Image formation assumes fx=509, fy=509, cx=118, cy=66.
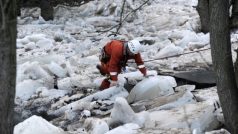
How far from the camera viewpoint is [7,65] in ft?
12.1

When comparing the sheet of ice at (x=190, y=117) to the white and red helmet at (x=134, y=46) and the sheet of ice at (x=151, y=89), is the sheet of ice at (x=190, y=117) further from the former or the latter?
the white and red helmet at (x=134, y=46)

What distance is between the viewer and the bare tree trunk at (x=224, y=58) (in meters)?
4.38

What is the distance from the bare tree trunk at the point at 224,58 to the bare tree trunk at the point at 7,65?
1766 mm

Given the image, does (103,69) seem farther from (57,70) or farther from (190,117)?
(190,117)

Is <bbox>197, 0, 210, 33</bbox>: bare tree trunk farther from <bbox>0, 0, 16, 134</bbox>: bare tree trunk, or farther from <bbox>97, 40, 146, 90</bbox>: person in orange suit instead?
<bbox>0, 0, 16, 134</bbox>: bare tree trunk

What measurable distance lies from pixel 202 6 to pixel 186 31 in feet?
2.46

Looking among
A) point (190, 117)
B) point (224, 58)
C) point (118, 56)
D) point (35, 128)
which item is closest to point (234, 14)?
point (224, 58)

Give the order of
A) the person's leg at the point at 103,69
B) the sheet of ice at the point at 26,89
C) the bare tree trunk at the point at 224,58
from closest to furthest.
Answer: the bare tree trunk at the point at 224,58 → the sheet of ice at the point at 26,89 → the person's leg at the point at 103,69

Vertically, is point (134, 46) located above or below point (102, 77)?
above

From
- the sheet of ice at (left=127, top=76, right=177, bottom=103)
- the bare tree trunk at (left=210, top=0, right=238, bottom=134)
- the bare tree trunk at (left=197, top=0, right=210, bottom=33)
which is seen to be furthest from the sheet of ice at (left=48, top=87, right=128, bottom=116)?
the bare tree trunk at (left=197, top=0, right=210, bottom=33)

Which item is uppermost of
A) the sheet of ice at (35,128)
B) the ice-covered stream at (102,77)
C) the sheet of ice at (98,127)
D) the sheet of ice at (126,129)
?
the sheet of ice at (35,128)

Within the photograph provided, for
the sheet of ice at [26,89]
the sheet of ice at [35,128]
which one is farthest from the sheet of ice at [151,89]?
the sheet of ice at [35,128]

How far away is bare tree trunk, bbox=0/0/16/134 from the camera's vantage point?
3.53 meters

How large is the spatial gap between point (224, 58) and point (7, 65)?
1.90m
